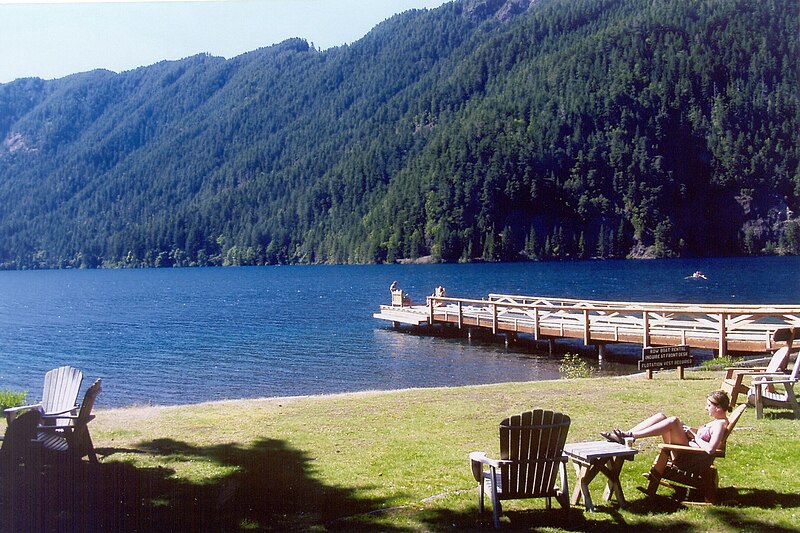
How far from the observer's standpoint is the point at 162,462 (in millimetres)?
9992

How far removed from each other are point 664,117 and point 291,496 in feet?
600

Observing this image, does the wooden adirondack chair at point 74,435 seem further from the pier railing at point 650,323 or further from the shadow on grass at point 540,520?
the pier railing at point 650,323

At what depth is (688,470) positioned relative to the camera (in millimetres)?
7766

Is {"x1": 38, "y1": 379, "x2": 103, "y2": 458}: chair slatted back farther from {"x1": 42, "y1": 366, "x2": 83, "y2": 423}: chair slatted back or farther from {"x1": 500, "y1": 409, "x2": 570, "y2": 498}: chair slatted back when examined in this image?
{"x1": 500, "y1": 409, "x2": 570, "y2": 498}: chair slatted back

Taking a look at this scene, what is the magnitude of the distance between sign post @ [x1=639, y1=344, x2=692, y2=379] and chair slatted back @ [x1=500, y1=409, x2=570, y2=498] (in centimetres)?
1145

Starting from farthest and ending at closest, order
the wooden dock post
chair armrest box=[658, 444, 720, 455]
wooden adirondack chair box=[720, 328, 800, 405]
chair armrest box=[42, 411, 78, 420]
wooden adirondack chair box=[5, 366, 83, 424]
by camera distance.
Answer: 1. the wooden dock post
2. wooden adirondack chair box=[720, 328, 800, 405]
3. wooden adirondack chair box=[5, 366, 83, 424]
4. chair armrest box=[42, 411, 78, 420]
5. chair armrest box=[658, 444, 720, 455]

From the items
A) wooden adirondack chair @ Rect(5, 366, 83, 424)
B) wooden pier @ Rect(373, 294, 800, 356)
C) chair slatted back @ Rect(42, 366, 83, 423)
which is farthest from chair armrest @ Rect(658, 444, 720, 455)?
wooden pier @ Rect(373, 294, 800, 356)

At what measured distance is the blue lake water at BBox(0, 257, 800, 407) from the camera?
28062mm

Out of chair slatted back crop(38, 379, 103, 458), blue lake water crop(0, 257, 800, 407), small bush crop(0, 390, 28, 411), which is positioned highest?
chair slatted back crop(38, 379, 103, 458)

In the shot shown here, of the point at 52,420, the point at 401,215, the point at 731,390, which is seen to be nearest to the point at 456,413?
the point at 731,390

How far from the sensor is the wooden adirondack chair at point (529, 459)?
706cm

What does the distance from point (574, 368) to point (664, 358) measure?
9447 millimetres

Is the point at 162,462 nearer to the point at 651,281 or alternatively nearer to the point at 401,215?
the point at 651,281

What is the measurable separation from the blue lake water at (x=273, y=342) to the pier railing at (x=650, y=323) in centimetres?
139
